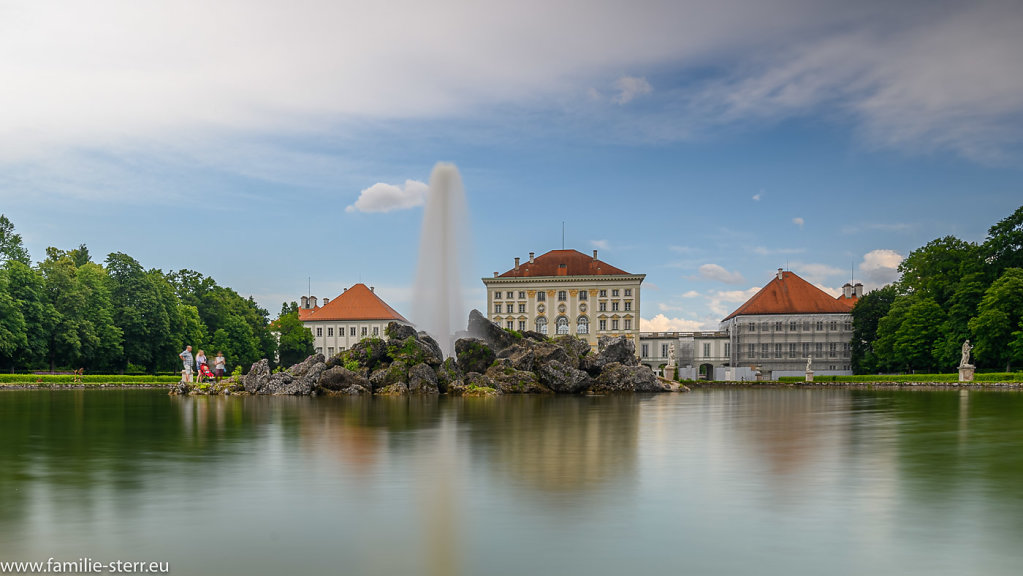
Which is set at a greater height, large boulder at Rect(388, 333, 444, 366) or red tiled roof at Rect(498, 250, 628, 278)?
red tiled roof at Rect(498, 250, 628, 278)

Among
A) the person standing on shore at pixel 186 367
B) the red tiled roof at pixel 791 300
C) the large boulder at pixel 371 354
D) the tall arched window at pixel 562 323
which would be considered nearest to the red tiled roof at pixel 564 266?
the tall arched window at pixel 562 323

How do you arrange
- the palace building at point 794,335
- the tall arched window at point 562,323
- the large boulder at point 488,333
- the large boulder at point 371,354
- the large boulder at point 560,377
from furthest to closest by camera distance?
the tall arched window at point 562,323, the palace building at point 794,335, the large boulder at point 488,333, the large boulder at point 560,377, the large boulder at point 371,354

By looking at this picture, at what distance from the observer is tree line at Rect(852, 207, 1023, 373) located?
56.4 metres

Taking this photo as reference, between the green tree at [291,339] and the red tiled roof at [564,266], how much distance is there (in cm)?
2865

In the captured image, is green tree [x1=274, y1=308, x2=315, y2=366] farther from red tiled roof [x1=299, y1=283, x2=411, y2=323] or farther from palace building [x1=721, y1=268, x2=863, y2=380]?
palace building [x1=721, y1=268, x2=863, y2=380]

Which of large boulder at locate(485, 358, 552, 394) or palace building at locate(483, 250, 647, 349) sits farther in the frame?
palace building at locate(483, 250, 647, 349)

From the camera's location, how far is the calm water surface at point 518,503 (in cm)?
528

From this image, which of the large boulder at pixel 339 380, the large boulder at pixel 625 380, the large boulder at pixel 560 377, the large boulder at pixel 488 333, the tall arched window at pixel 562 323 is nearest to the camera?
the large boulder at pixel 339 380

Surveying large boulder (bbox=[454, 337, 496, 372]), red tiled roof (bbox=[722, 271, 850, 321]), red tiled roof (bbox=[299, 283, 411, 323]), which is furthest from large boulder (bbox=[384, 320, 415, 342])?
red tiled roof (bbox=[299, 283, 411, 323])

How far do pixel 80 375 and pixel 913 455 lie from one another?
189 feet

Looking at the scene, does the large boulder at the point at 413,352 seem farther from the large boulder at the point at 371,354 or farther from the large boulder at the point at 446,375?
the large boulder at the point at 371,354

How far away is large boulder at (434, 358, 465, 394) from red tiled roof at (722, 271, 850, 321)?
69.6 meters

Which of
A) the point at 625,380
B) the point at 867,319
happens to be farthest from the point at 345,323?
the point at 625,380

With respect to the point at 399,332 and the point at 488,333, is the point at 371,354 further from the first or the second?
the point at 488,333
